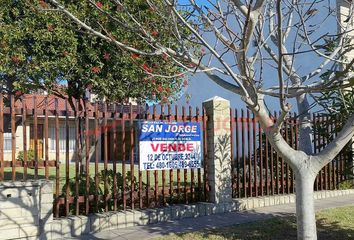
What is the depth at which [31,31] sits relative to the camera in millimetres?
8375

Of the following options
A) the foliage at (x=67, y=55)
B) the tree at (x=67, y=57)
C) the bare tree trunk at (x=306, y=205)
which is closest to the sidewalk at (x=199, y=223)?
the tree at (x=67, y=57)

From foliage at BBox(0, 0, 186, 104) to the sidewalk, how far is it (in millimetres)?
2706

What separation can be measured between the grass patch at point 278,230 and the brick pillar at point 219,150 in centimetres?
126

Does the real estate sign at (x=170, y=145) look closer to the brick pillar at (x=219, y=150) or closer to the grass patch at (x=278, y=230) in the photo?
the brick pillar at (x=219, y=150)

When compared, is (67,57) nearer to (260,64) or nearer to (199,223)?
(199,223)

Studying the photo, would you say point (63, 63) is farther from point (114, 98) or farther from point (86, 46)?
point (114, 98)

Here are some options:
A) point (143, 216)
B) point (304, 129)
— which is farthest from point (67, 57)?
point (304, 129)

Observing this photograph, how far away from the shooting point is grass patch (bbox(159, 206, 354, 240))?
262 inches

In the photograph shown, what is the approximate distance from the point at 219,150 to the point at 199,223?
Answer: 1.67 m

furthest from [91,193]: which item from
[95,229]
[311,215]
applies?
[311,215]

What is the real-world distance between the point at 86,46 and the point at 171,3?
15.5 ft

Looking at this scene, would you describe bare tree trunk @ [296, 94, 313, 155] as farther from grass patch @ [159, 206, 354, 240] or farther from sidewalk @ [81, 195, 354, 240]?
sidewalk @ [81, 195, 354, 240]

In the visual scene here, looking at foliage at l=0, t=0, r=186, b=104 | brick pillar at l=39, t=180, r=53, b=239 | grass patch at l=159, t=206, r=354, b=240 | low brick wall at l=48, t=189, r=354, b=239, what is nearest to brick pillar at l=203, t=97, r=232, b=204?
low brick wall at l=48, t=189, r=354, b=239

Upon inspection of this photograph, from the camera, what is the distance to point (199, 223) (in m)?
7.68
